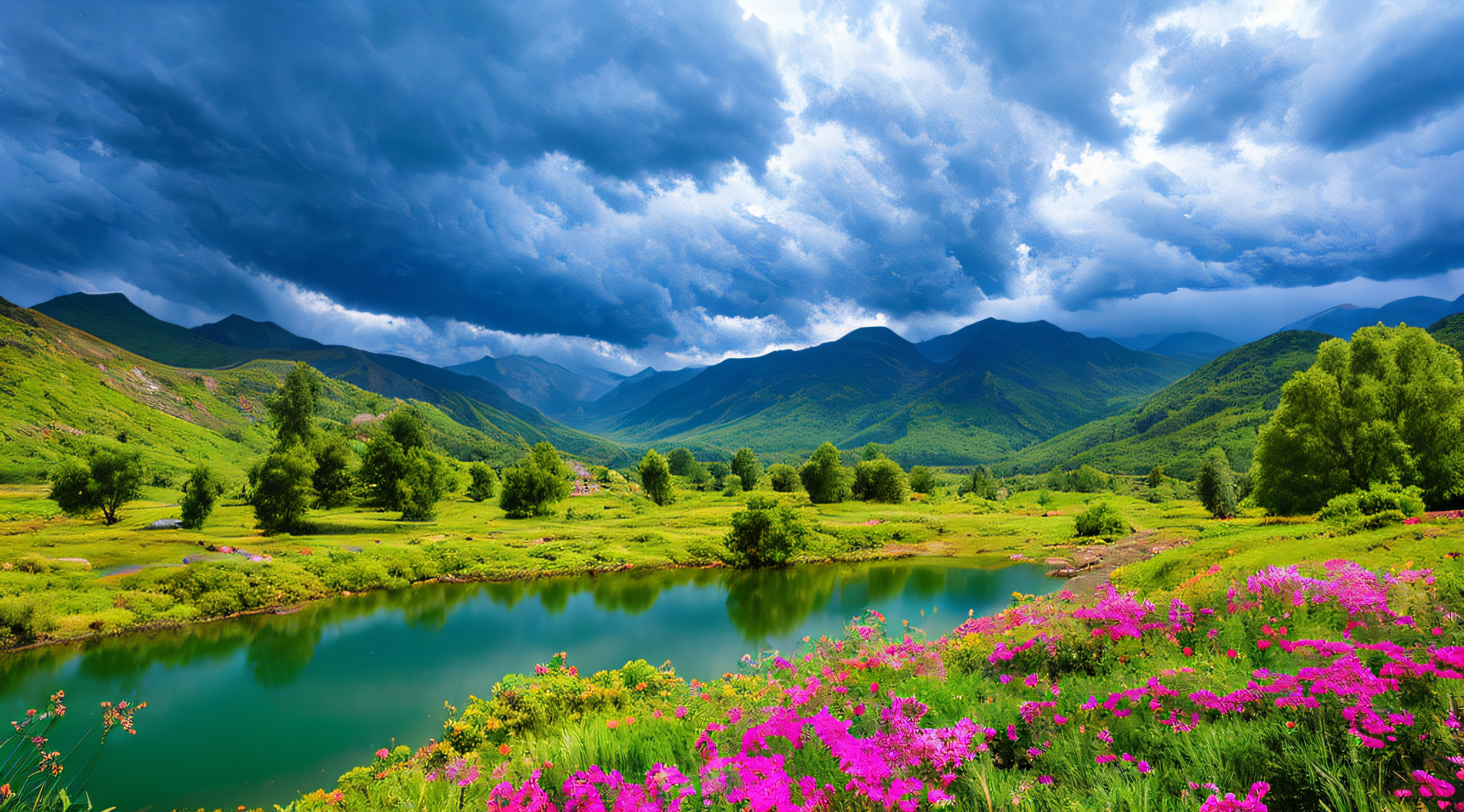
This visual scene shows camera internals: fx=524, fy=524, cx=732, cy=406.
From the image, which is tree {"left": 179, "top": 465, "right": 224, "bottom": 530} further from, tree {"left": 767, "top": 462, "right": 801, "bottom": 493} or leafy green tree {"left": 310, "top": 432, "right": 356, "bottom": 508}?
tree {"left": 767, "top": 462, "right": 801, "bottom": 493}

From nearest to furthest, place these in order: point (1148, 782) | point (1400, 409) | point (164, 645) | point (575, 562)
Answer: point (1148, 782) < point (164, 645) < point (1400, 409) < point (575, 562)

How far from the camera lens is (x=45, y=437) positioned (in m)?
107

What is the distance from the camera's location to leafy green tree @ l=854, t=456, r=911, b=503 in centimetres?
8531

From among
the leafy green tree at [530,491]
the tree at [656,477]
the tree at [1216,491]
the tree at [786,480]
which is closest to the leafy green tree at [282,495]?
the leafy green tree at [530,491]

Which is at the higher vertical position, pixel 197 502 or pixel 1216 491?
pixel 1216 491

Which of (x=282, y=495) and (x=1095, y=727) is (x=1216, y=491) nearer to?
(x=1095, y=727)

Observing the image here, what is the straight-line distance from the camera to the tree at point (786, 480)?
100375mm

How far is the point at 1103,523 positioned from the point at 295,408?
89873 millimetres

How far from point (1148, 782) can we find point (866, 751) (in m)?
1.67

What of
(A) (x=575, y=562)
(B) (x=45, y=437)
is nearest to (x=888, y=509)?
(A) (x=575, y=562)

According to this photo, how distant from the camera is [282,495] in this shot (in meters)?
44.6

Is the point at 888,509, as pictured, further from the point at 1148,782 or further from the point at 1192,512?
the point at 1148,782

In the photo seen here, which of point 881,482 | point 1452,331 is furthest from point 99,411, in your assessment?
point 1452,331

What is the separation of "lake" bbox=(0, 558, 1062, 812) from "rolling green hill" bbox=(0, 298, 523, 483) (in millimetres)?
77033
